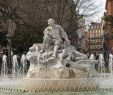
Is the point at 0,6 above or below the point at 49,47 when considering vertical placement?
above

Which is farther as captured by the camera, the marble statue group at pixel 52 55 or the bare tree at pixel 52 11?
the bare tree at pixel 52 11

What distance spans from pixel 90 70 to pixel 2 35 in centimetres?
3251

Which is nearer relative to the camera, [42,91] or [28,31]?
[42,91]

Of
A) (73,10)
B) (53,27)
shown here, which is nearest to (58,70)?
(53,27)

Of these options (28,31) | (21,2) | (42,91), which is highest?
(21,2)

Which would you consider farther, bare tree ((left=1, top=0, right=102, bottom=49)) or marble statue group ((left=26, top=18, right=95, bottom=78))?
bare tree ((left=1, top=0, right=102, bottom=49))

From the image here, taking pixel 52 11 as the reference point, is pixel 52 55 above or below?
below

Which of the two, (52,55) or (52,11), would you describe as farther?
(52,11)

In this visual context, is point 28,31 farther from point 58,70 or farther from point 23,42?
point 58,70

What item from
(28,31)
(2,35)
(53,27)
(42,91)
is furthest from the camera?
(2,35)

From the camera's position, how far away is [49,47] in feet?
56.4

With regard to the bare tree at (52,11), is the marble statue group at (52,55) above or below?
below

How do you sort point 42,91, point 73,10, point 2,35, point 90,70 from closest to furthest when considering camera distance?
point 42,91 → point 90,70 → point 73,10 → point 2,35

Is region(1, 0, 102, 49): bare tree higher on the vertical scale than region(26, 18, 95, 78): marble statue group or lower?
higher
